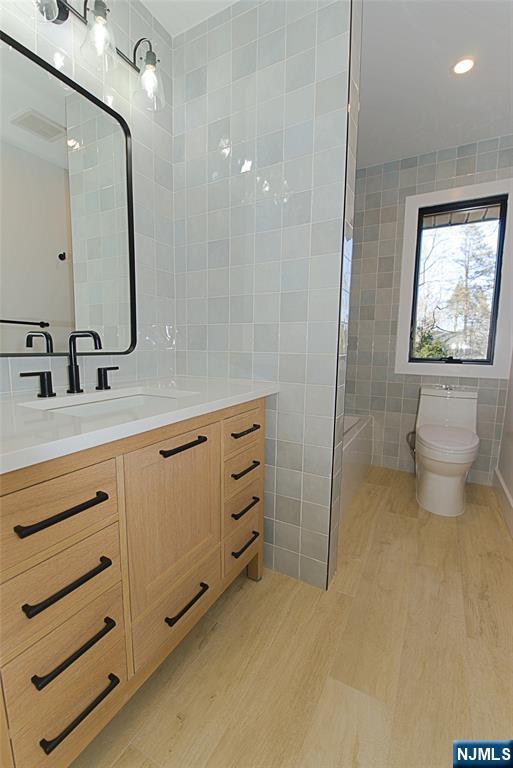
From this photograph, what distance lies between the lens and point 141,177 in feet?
5.09

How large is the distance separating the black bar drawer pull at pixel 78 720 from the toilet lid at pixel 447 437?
2.01 metres

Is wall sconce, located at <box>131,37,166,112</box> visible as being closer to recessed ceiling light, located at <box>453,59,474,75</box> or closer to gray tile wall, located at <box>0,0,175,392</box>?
gray tile wall, located at <box>0,0,175,392</box>

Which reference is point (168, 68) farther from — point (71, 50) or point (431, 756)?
point (431, 756)

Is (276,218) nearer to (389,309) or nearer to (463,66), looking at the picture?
(463,66)

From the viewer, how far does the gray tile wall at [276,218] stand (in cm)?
134

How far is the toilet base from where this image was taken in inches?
83.4

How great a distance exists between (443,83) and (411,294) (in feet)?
4.28

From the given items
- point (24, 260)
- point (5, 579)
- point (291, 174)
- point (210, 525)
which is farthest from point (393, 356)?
point (5, 579)

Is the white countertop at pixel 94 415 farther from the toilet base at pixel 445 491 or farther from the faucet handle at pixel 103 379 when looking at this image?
the toilet base at pixel 445 491

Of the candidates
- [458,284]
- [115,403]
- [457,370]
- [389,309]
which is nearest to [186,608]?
[115,403]

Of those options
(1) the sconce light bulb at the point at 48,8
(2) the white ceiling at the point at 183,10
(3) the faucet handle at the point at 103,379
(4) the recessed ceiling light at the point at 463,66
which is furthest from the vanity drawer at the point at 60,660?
(4) the recessed ceiling light at the point at 463,66

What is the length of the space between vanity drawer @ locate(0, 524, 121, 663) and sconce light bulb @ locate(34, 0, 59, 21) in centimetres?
166

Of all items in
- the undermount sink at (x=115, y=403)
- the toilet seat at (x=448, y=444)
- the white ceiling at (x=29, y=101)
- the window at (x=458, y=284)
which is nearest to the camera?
the undermount sink at (x=115, y=403)

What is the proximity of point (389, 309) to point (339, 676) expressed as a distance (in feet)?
8.22
